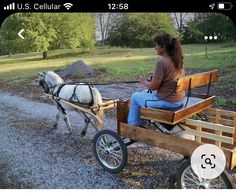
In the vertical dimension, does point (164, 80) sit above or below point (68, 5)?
below

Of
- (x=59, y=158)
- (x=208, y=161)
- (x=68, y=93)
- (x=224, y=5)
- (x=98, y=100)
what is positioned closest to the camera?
(x=224, y=5)

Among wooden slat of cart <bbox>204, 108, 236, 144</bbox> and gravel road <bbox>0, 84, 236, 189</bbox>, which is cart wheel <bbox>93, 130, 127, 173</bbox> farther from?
wooden slat of cart <bbox>204, 108, 236, 144</bbox>

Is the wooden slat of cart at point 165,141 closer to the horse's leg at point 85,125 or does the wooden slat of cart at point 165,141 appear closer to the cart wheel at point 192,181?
the cart wheel at point 192,181

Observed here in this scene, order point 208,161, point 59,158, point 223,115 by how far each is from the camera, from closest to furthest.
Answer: point 208,161
point 223,115
point 59,158

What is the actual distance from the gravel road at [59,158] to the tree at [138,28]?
11.2 inches

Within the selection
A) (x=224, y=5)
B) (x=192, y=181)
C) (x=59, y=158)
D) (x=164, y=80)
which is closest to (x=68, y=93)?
(x=59, y=158)

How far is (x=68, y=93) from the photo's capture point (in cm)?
326

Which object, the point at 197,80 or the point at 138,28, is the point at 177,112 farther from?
the point at 138,28

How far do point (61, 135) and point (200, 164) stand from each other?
1.02 metres

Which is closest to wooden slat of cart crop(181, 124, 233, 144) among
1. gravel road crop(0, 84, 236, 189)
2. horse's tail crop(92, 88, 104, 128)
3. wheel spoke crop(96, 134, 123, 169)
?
gravel road crop(0, 84, 236, 189)

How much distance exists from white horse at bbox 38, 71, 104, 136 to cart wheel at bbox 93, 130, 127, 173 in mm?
226

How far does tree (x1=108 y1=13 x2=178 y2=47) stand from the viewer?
2.31 m

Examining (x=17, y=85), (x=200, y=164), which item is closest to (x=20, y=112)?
(x=17, y=85)

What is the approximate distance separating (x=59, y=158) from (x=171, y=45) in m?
1.00
